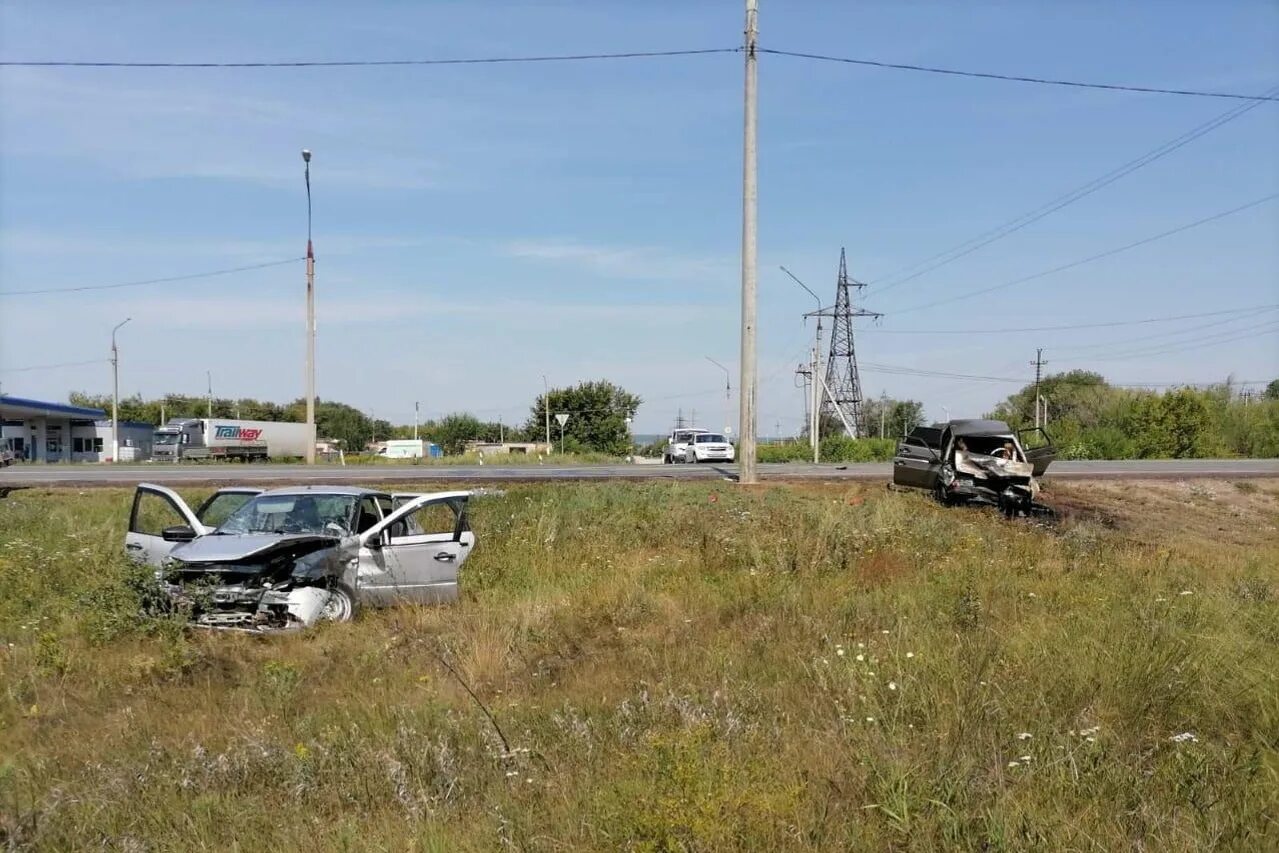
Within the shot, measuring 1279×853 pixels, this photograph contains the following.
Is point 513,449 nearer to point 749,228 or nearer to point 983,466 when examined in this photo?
point 749,228

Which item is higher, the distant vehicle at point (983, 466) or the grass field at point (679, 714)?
the distant vehicle at point (983, 466)

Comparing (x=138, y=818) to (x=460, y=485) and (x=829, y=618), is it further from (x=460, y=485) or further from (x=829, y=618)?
(x=460, y=485)

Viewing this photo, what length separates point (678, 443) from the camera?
51438 mm

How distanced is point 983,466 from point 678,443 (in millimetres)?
32456

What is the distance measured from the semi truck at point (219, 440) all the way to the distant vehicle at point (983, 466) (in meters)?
51.1

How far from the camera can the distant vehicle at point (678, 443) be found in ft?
165

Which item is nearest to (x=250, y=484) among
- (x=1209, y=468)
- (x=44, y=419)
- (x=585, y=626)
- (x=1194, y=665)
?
(x=585, y=626)

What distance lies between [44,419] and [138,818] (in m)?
80.3

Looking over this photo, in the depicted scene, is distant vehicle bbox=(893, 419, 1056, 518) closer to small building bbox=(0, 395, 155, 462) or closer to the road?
the road

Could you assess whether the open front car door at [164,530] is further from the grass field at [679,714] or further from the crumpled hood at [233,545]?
the grass field at [679,714]

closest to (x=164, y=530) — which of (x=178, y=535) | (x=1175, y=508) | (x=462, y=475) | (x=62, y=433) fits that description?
(x=178, y=535)

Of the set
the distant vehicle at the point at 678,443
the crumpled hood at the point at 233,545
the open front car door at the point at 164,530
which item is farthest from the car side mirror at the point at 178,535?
the distant vehicle at the point at 678,443

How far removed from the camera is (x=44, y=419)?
7244cm

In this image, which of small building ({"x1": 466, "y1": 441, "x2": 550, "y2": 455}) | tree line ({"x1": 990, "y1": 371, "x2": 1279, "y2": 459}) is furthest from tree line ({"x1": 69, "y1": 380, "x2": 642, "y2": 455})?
tree line ({"x1": 990, "y1": 371, "x2": 1279, "y2": 459})
